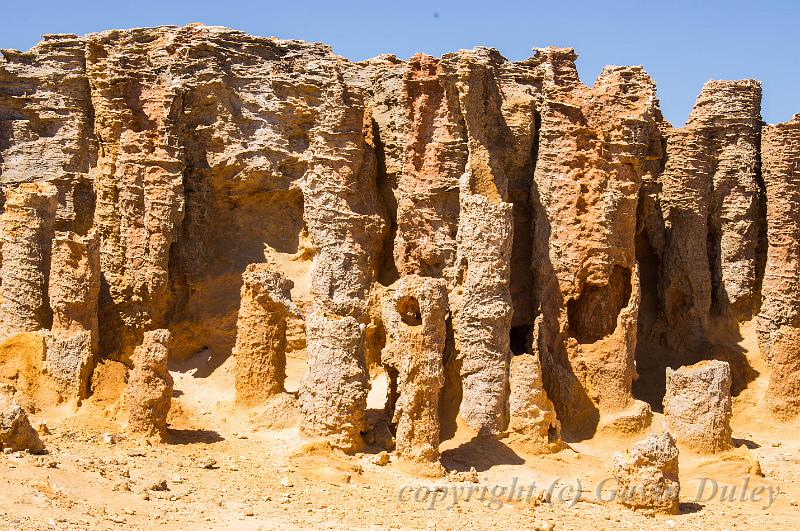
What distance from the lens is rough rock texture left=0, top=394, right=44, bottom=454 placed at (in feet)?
45.1

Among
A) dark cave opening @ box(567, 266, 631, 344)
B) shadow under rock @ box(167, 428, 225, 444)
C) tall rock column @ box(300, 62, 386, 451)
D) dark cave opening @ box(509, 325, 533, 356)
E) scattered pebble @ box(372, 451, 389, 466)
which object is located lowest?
scattered pebble @ box(372, 451, 389, 466)

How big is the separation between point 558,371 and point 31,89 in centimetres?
1038

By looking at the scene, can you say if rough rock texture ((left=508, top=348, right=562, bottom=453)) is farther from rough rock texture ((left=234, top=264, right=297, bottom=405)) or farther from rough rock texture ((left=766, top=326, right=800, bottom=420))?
rough rock texture ((left=766, top=326, right=800, bottom=420))

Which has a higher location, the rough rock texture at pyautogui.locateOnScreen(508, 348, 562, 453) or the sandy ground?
the rough rock texture at pyautogui.locateOnScreen(508, 348, 562, 453)

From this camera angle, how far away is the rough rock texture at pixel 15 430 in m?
13.7

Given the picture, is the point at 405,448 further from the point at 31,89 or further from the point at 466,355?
the point at 31,89

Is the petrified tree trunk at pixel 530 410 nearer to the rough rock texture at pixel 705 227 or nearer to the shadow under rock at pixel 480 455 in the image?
the shadow under rock at pixel 480 455

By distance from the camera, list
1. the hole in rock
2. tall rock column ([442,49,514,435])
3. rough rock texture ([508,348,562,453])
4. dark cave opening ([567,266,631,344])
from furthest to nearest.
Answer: dark cave opening ([567,266,631,344]), tall rock column ([442,49,514,435]), rough rock texture ([508,348,562,453]), the hole in rock

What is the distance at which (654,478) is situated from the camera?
14242 mm

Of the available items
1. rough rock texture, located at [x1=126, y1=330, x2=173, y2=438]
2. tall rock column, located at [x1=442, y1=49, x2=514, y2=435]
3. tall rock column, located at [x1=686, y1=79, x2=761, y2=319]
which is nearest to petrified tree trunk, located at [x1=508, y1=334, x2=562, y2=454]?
tall rock column, located at [x1=442, y1=49, x2=514, y2=435]

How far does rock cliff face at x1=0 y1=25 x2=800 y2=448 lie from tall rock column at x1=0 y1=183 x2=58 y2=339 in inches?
1.5

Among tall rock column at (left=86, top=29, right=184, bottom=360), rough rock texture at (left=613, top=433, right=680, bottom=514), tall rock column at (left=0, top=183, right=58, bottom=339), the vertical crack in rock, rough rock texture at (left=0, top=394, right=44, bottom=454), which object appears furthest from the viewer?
tall rock column at (left=86, top=29, right=184, bottom=360)

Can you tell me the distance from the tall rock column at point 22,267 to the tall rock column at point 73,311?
560 mm

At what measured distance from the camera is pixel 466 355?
16578 millimetres
